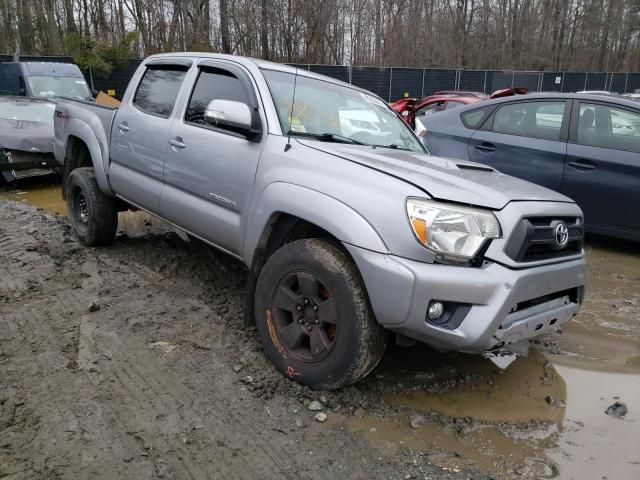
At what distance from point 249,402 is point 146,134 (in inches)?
96.3

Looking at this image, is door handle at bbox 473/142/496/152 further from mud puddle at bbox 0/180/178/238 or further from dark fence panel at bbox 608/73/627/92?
dark fence panel at bbox 608/73/627/92

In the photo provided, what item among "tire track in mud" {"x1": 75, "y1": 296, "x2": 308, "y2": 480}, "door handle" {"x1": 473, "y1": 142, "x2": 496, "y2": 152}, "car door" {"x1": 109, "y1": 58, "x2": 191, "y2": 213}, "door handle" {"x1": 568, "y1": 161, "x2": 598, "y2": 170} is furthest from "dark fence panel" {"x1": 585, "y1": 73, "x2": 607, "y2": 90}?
"tire track in mud" {"x1": 75, "y1": 296, "x2": 308, "y2": 480}

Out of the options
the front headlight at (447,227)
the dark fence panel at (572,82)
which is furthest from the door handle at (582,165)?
the dark fence panel at (572,82)

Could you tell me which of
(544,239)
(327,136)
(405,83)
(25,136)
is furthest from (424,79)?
(544,239)

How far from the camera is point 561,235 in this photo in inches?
109

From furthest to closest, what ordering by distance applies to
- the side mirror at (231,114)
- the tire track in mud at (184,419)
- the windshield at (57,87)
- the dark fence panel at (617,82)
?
the dark fence panel at (617,82)
the windshield at (57,87)
the side mirror at (231,114)
the tire track in mud at (184,419)

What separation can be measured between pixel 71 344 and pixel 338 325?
1.82 m

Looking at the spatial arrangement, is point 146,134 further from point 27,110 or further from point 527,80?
point 527,80

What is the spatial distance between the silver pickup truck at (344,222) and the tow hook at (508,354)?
30 millimetres

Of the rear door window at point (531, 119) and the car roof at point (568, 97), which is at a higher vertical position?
the car roof at point (568, 97)

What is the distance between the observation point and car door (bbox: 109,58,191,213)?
4.09 m

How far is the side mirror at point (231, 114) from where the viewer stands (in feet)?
10.2

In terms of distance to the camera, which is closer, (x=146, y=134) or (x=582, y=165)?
(x=146, y=134)

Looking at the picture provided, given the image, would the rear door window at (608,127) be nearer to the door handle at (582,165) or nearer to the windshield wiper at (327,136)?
the door handle at (582,165)
